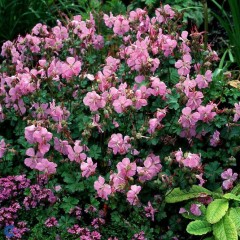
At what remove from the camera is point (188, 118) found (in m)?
2.87

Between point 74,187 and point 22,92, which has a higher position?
point 22,92

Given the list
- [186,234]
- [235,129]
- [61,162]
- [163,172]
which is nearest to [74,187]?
[61,162]

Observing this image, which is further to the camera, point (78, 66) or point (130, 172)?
point (78, 66)

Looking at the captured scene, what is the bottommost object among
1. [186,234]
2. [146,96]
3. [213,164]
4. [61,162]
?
[186,234]

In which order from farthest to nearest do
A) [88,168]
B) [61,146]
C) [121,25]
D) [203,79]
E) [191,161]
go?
[121,25], [203,79], [61,146], [88,168], [191,161]

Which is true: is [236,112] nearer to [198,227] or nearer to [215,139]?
[215,139]

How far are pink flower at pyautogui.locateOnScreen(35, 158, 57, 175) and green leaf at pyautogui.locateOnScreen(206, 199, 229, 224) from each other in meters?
0.77

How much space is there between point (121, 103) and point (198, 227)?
0.69m

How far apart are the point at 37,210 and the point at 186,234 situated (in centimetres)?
79

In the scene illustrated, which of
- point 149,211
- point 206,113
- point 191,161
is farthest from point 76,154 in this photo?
point 206,113

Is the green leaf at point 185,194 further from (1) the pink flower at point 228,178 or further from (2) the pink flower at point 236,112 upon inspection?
(2) the pink flower at point 236,112

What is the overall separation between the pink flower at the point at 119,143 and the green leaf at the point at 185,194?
0.32 metres

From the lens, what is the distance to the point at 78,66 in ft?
9.93

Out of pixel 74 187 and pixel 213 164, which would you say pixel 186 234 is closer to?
pixel 213 164
